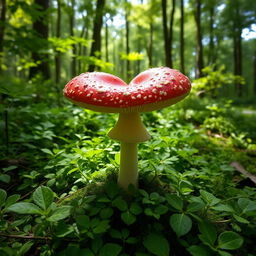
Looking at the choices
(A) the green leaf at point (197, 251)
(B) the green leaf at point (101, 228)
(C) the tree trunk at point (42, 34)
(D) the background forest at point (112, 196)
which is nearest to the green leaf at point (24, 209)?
(D) the background forest at point (112, 196)

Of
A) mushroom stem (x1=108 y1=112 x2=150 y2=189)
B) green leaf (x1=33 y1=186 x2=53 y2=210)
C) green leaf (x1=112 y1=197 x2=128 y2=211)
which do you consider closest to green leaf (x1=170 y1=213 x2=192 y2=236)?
green leaf (x1=112 y1=197 x2=128 y2=211)

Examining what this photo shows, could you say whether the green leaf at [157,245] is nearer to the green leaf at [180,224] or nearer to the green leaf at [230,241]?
the green leaf at [180,224]

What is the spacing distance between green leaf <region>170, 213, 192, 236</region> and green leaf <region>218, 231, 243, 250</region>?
229 mm

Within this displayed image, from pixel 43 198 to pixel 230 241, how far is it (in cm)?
127

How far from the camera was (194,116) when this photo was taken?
5555 millimetres

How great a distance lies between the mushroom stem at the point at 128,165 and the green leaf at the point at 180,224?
56cm

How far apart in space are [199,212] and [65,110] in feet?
11.5

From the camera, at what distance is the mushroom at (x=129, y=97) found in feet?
4.62

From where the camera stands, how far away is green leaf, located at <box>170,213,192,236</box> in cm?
134

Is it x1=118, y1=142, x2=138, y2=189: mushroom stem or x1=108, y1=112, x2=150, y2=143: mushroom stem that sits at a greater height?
x1=108, y1=112, x2=150, y2=143: mushroom stem

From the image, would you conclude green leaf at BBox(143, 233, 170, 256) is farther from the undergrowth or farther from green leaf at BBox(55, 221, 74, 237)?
green leaf at BBox(55, 221, 74, 237)

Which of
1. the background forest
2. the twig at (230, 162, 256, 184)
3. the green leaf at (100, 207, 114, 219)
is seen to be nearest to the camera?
the background forest

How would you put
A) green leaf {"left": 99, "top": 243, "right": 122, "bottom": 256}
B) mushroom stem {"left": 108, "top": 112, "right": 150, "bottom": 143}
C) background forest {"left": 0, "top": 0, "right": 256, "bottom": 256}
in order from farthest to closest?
1. mushroom stem {"left": 108, "top": 112, "right": 150, "bottom": 143}
2. background forest {"left": 0, "top": 0, "right": 256, "bottom": 256}
3. green leaf {"left": 99, "top": 243, "right": 122, "bottom": 256}

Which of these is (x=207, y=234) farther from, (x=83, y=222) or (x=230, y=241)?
(x=83, y=222)
